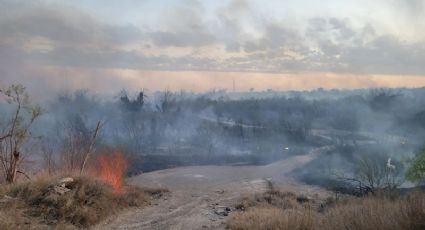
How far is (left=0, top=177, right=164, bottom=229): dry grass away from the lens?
1314cm

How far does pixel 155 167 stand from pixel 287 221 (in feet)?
133

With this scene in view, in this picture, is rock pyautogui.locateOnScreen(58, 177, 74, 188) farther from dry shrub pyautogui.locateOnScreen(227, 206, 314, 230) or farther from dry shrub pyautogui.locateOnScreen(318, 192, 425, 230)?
dry shrub pyautogui.locateOnScreen(318, 192, 425, 230)

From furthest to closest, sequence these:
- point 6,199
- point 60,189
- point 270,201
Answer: point 270,201
point 60,189
point 6,199

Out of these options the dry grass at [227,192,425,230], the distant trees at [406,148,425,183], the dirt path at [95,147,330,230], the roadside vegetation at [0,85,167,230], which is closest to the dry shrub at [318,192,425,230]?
the dry grass at [227,192,425,230]

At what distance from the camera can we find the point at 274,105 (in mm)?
103250

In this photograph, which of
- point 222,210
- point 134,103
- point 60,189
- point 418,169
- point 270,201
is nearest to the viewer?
point 418,169

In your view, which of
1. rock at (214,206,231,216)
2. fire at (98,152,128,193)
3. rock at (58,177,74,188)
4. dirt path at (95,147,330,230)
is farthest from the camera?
fire at (98,152,128,193)

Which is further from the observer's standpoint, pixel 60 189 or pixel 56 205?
pixel 60 189

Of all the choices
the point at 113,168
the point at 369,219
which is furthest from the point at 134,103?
the point at 369,219

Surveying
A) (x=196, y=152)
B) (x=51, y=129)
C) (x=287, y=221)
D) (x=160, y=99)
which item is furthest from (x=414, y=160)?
(x=160, y=99)

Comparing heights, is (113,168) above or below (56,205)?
below

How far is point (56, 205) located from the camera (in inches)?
573

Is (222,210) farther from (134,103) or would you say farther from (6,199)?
(134,103)

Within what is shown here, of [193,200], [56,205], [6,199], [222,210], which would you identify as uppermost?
[6,199]
